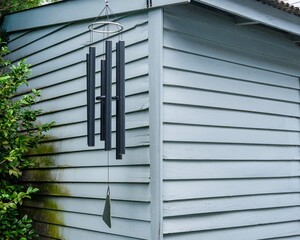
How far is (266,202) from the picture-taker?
15.5 ft

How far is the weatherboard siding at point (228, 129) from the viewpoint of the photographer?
390cm

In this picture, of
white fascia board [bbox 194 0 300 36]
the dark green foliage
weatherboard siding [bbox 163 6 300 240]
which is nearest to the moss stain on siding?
the dark green foliage

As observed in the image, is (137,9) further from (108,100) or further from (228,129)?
(228,129)

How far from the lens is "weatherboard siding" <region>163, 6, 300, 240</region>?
390 cm

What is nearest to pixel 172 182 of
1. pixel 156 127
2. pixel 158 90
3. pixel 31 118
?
pixel 156 127

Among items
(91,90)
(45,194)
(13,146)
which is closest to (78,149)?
(13,146)

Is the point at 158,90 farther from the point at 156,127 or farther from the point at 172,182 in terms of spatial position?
the point at 172,182

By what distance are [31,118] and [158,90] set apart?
2034 mm

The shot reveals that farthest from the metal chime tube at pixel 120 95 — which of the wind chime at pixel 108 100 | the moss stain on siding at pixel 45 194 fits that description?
the moss stain on siding at pixel 45 194

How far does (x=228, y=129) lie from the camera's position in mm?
4375

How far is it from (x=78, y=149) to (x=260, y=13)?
2313 millimetres

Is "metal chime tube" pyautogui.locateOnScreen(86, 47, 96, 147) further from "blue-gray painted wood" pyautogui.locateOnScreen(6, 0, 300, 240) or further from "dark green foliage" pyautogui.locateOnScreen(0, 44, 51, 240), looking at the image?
"dark green foliage" pyautogui.locateOnScreen(0, 44, 51, 240)

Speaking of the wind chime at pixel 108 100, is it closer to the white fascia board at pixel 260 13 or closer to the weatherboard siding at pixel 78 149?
the weatherboard siding at pixel 78 149

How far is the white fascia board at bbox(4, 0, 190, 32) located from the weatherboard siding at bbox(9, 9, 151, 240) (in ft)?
0.28
